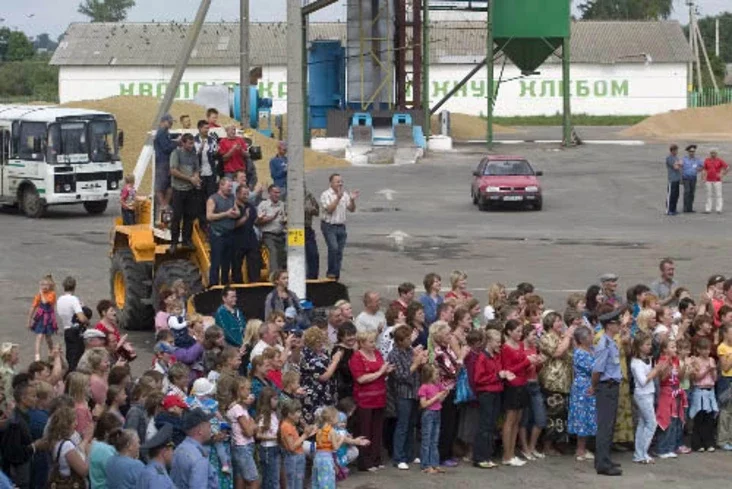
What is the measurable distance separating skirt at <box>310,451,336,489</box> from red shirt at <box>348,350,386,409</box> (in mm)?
1463

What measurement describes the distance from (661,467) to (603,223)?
837 inches

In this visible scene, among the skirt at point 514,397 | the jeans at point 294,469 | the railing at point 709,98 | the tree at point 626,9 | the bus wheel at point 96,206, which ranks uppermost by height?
the tree at point 626,9

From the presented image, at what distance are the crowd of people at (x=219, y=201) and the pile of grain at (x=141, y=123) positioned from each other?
25600 mm

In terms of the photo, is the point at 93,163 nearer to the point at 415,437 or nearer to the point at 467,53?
the point at 415,437

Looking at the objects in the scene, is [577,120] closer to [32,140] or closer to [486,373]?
[32,140]

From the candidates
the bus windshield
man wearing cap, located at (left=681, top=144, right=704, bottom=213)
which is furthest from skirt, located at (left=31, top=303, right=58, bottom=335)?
man wearing cap, located at (left=681, top=144, right=704, bottom=213)

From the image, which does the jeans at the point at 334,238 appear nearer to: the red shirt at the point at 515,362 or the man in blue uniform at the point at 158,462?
the red shirt at the point at 515,362

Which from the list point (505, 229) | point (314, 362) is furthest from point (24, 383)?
point (505, 229)

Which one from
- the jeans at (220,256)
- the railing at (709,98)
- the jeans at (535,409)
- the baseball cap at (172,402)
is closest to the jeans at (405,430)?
the jeans at (535,409)

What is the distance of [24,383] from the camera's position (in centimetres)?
1245

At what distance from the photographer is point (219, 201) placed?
64.4 feet

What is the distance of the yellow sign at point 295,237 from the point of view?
18609mm

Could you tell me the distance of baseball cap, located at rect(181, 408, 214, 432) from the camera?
11828 mm

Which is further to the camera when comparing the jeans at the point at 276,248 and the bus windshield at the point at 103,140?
the bus windshield at the point at 103,140
